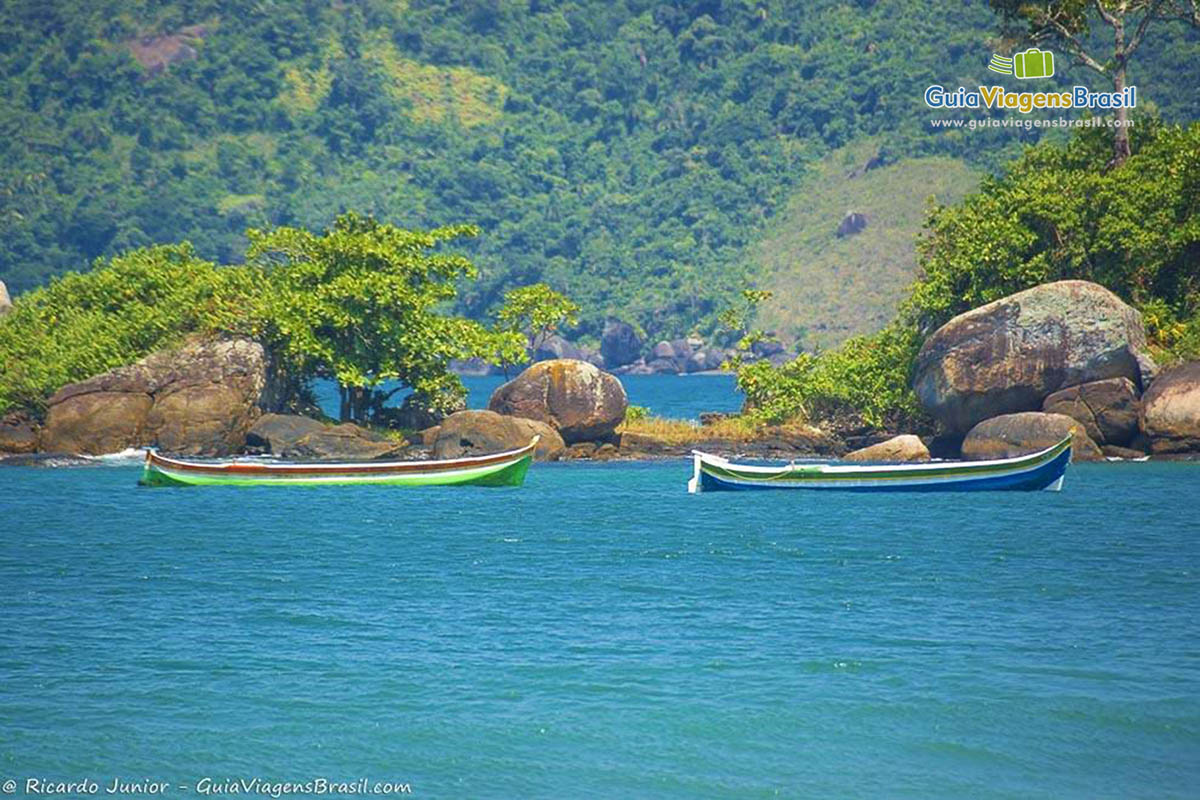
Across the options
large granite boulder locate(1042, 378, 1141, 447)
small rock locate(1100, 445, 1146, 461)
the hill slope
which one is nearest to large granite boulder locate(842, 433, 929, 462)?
large granite boulder locate(1042, 378, 1141, 447)

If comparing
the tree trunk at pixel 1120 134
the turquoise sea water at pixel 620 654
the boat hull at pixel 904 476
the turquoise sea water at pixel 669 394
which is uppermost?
the tree trunk at pixel 1120 134

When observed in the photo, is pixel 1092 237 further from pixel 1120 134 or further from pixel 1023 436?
pixel 1023 436

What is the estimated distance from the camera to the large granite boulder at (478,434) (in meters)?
49.8

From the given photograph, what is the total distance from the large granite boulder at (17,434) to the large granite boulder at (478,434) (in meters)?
13.6

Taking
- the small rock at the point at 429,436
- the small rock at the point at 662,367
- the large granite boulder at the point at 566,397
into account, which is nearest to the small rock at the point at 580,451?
the large granite boulder at the point at 566,397

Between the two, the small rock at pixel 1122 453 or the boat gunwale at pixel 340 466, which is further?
the small rock at pixel 1122 453

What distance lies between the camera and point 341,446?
166 ft

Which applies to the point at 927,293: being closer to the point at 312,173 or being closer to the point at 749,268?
the point at 749,268

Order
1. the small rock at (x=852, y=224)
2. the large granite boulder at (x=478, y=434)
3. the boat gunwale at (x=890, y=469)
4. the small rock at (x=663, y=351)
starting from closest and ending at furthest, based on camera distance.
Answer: the boat gunwale at (x=890, y=469) → the large granite boulder at (x=478, y=434) → the small rock at (x=852, y=224) → the small rock at (x=663, y=351)

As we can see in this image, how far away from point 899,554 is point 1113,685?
38.5ft

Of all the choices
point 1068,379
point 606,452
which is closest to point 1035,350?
point 1068,379

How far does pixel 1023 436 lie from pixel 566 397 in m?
14.9

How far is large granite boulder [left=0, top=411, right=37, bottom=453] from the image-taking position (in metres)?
52.2

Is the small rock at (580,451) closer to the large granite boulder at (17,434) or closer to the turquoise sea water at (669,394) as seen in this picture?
the turquoise sea water at (669,394)
